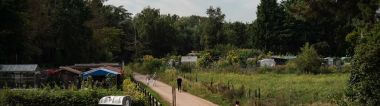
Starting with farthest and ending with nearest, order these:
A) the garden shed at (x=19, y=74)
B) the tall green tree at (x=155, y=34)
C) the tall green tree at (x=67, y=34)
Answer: the tall green tree at (x=155, y=34)
the tall green tree at (x=67, y=34)
the garden shed at (x=19, y=74)

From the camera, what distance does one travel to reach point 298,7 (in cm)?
3105

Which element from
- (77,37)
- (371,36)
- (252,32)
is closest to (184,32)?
(252,32)

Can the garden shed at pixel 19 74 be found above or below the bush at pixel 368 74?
below

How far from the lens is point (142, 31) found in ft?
421

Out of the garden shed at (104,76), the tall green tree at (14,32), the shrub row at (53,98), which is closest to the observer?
the shrub row at (53,98)

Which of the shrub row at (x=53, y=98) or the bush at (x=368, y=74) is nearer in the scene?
the bush at (x=368, y=74)

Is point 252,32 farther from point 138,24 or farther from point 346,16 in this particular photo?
point 346,16

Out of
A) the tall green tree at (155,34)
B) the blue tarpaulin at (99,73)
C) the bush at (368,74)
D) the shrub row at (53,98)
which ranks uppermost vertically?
the tall green tree at (155,34)

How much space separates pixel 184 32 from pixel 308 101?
11769 cm

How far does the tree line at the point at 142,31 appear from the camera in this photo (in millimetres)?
60250

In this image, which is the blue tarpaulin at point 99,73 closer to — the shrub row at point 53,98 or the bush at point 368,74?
the shrub row at point 53,98

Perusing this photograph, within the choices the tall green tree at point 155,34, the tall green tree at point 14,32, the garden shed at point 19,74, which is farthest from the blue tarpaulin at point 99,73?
the tall green tree at point 155,34

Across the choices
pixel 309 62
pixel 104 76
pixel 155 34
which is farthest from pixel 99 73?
pixel 155 34

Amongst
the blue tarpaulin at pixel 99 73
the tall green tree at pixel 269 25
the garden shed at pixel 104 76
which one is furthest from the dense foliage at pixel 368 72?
the tall green tree at pixel 269 25
